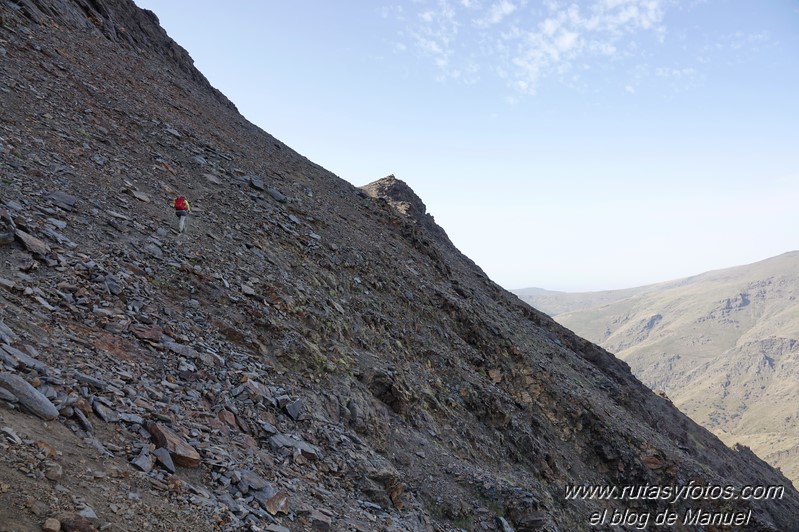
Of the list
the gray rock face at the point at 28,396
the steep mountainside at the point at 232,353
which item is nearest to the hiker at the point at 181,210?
the steep mountainside at the point at 232,353

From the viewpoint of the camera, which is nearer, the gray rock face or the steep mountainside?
the gray rock face

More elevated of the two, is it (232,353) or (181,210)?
(181,210)

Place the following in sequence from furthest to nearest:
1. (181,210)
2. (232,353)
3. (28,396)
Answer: (181,210), (232,353), (28,396)

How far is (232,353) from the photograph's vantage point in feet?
41.8

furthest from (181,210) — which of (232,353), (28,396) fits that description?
(28,396)

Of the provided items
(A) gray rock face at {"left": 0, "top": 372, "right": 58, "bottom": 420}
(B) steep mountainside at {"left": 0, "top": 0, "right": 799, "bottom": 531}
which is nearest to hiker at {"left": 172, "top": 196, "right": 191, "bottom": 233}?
(B) steep mountainside at {"left": 0, "top": 0, "right": 799, "bottom": 531}

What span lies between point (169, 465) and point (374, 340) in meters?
12.8

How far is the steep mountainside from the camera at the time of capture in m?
7.73

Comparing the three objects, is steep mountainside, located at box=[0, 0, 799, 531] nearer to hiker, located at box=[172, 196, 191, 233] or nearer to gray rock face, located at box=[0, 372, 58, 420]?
gray rock face, located at box=[0, 372, 58, 420]

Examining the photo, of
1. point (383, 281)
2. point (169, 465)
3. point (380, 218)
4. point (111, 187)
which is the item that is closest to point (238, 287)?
point (111, 187)

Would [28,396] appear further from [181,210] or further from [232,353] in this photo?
[181,210]

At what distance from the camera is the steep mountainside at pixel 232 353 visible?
7730mm

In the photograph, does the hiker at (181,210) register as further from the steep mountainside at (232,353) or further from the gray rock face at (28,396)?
the gray rock face at (28,396)

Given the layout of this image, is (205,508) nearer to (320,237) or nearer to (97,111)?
(320,237)
